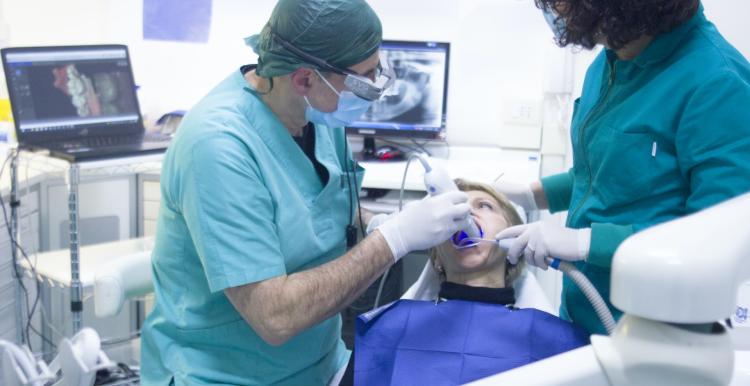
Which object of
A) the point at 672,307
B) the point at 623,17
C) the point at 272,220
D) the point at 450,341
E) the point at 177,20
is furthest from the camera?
the point at 177,20

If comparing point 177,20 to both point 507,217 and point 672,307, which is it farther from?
point 672,307

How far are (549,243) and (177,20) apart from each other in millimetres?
2301

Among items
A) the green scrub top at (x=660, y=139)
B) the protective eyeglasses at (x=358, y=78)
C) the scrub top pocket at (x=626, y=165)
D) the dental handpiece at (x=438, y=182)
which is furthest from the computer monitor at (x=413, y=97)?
the scrub top pocket at (x=626, y=165)

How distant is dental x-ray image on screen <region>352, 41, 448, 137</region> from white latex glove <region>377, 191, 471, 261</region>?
1.44m

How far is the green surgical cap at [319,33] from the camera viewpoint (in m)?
1.42

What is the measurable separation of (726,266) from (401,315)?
1332 millimetres

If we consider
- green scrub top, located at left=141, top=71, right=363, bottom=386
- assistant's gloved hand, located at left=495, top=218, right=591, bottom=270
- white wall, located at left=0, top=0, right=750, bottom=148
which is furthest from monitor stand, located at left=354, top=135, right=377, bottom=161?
assistant's gloved hand, located at left=495, top=218, right=591, bottom=270

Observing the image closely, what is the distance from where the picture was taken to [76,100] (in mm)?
2760

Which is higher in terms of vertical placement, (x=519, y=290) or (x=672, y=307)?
(x=672, y=307)

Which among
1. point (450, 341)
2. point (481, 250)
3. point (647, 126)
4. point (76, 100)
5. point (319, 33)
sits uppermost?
point (319, 33)

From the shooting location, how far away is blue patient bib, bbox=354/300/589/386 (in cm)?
162

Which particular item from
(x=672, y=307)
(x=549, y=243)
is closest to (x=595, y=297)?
(x=549, y=243)

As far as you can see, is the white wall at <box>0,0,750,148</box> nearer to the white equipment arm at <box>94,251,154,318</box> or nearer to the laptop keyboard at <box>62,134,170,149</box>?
the laptop keyboard at <box>62,134,170,149</box>

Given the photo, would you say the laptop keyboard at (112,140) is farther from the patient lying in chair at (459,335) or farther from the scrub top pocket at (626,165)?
the scrub top pocket at (626,165)
